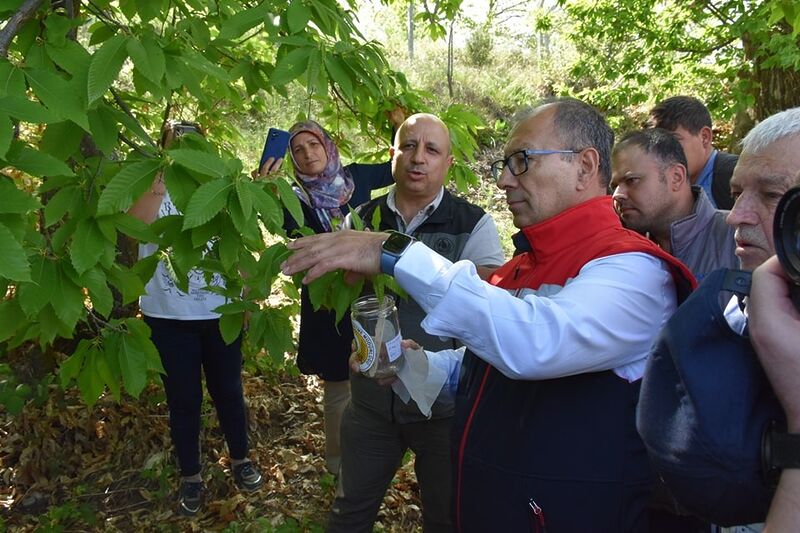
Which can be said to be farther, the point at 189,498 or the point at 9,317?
the point at 189,498

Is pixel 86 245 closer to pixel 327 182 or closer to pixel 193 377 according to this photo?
pixel 327 182

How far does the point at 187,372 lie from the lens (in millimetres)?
3289

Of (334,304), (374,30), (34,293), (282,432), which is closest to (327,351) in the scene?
(282,432)

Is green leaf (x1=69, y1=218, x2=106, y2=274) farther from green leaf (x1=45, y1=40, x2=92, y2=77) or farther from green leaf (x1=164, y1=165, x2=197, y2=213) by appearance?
green leaf (x1=45, y1=40, x2=92, y2=77)

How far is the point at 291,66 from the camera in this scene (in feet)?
6.12

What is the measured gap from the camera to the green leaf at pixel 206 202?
1.45 meters

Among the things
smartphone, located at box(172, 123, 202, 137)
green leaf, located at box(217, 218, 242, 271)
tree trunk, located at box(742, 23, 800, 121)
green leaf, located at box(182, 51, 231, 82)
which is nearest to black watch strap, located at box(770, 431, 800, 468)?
green leaf, located at box(217, 218, 242, 271)

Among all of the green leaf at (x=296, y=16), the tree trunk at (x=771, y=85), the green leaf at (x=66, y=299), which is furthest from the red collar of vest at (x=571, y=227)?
the tree trunk at (x=771, y=85)

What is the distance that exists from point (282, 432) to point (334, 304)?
110 inches

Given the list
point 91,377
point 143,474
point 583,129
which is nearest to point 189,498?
point 143,474

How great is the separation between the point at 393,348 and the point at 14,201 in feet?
3.51

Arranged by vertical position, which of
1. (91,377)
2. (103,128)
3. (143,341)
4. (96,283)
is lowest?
(91,377)

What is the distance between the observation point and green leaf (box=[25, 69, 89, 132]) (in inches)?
56.5

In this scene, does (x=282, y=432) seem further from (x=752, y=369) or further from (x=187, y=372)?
(x=752, y=369)
